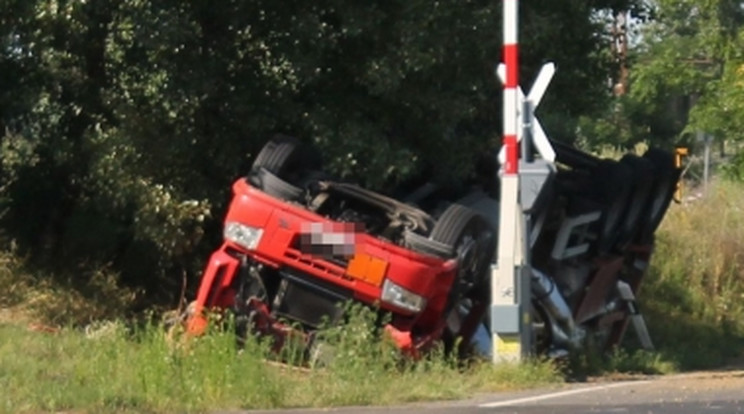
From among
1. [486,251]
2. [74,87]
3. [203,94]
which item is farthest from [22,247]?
[486,251]

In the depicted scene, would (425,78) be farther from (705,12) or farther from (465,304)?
(705,12)

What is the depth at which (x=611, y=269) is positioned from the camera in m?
16.6

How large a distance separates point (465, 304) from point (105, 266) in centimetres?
383

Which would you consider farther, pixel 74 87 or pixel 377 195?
pixel 74 87

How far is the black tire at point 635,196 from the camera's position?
16781 mm

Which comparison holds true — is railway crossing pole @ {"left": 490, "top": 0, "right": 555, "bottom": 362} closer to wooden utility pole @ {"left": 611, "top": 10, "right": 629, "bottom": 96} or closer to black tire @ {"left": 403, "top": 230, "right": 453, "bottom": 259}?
black tire @ {"left": 403, "top": 230, "right": 453, "bottom": 259}

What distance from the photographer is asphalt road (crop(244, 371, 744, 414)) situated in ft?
34.6

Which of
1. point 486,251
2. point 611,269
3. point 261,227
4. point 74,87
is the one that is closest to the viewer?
point 261,227

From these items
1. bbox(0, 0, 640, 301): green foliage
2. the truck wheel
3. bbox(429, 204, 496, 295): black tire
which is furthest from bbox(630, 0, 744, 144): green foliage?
the truck wheel

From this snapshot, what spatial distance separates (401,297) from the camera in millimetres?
12656

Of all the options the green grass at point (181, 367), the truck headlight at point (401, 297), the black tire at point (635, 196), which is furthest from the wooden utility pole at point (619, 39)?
the truck headlight at point (401, 297)

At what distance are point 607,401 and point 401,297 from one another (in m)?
2.18

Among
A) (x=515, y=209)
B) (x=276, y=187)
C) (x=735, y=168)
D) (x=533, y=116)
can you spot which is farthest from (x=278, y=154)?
(x=735, y=168)

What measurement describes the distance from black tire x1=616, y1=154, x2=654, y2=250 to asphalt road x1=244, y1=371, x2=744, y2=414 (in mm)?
3948
